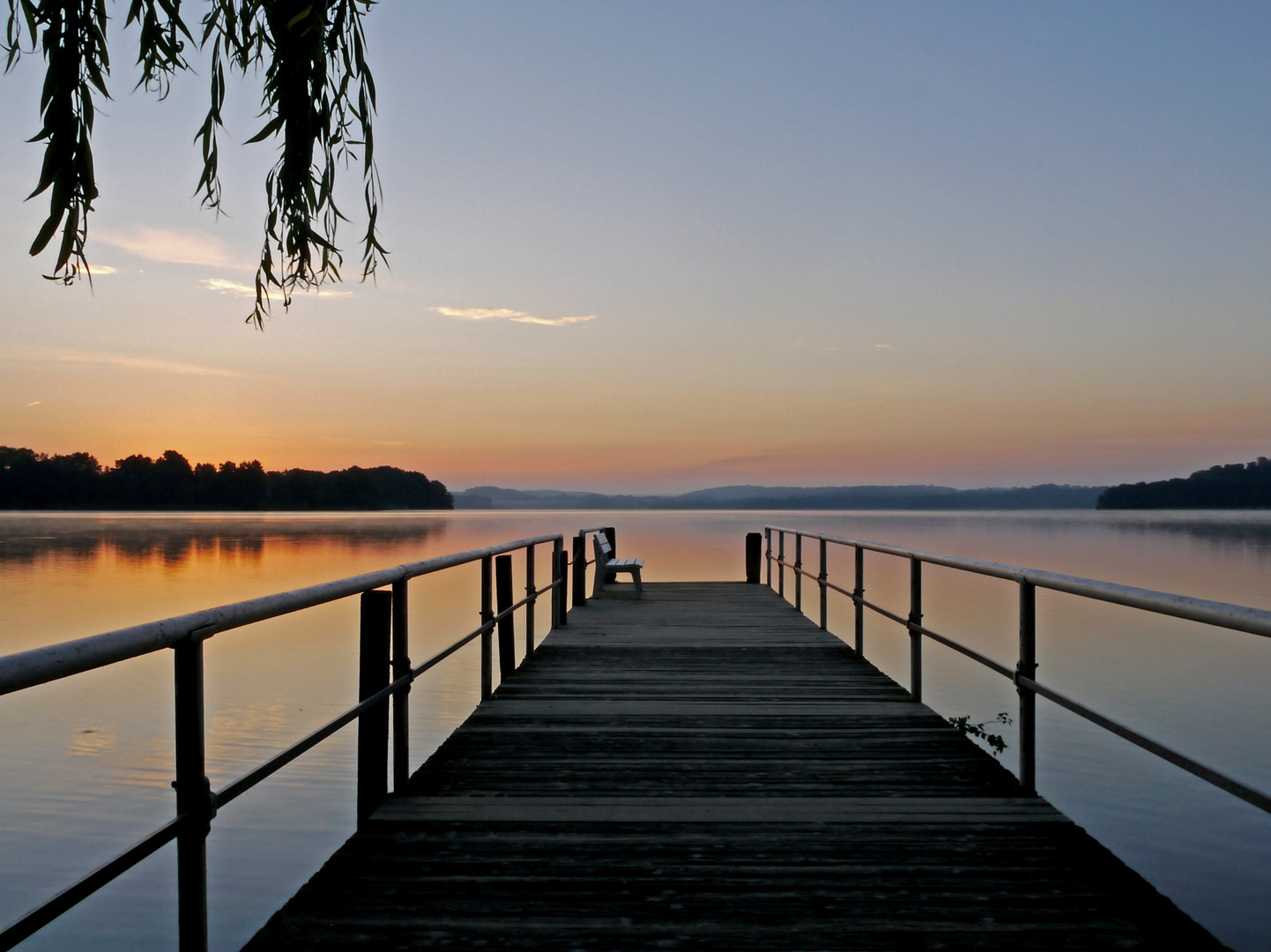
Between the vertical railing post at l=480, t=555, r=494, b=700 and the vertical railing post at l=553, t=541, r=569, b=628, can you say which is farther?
the vertical railing post at l=553, t=541, r=569, b=628

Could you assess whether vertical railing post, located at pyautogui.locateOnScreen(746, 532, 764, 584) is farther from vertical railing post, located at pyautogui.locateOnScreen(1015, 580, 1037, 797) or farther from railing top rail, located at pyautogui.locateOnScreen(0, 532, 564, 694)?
railing top rail, located at pyautogui.locateOnScreen(0, 532, 564, 694)

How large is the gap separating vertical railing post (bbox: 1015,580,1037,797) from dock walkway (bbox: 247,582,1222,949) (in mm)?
107

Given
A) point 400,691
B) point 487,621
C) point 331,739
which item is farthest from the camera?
point 331,739

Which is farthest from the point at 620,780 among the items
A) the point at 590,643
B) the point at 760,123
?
the point at 760,123

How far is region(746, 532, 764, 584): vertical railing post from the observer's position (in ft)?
48.0

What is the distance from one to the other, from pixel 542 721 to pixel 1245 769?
8547 millimetres

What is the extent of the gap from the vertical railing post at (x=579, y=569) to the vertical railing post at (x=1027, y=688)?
7.16 m

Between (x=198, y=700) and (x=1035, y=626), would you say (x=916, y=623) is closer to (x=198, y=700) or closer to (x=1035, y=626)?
(x=1035, y=626)

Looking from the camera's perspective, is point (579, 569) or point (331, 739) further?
point (579, 569)

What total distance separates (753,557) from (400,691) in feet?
38.4

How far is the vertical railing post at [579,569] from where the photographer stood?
416 inches

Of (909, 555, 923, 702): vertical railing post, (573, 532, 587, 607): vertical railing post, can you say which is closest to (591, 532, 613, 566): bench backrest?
(573, 532, 587, 607): vertical railing post

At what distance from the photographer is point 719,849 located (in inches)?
122

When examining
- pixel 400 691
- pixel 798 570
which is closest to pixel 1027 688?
pixel 400 691
